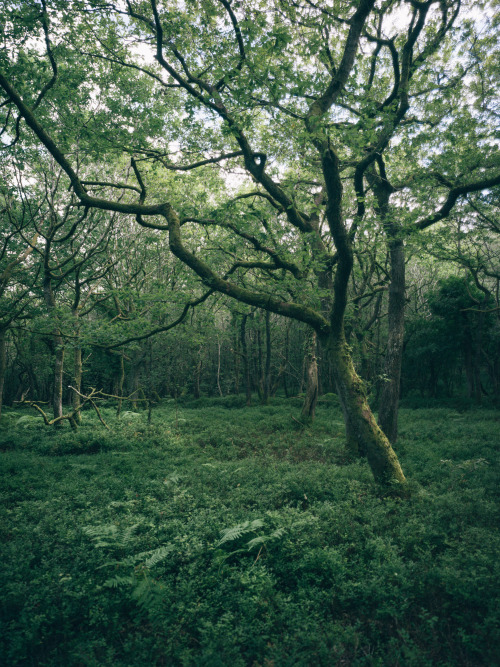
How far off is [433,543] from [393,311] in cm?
682

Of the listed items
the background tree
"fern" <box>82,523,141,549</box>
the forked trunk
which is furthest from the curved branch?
"fern" <box>82,523,141,549</box>

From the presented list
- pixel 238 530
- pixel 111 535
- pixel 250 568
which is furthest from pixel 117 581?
pixel 238 530

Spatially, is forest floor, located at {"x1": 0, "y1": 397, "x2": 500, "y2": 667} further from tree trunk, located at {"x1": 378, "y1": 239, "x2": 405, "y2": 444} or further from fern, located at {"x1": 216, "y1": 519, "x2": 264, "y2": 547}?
tree trunk, located at {"x1": 378, "y1": 239, "x2": 405, "y2": 444}

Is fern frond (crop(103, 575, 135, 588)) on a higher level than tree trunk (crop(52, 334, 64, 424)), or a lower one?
A: lower

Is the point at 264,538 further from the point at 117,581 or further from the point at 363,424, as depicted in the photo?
the point at 363,424

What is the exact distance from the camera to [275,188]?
7656 mm

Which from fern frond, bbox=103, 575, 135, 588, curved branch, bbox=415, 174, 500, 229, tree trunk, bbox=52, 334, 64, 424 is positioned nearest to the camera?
fern frond, bbox=103, 575, 135, 588

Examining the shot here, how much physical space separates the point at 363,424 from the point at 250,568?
355 centimetres

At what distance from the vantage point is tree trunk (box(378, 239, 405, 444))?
9.86 metres

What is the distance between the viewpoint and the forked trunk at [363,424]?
6578 millimetres

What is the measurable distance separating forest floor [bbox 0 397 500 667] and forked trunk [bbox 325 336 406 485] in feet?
1.61

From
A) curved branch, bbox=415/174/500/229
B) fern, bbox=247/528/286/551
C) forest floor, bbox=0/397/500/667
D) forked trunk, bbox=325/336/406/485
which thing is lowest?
forest floor, bbox=0/397/500/667

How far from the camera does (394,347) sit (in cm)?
994

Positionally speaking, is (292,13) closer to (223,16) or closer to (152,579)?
(223,16)
